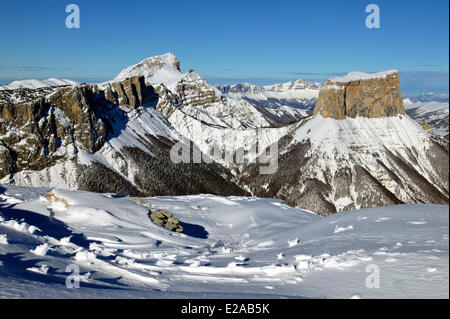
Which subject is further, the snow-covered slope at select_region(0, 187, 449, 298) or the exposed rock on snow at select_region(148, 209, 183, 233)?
the exposed rock on snow at select_region(148, 209, 183, 233)

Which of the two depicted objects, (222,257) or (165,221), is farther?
(165,221)

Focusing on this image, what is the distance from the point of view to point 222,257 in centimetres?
2241

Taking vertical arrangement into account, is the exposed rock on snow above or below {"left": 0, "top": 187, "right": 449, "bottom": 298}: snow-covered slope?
below

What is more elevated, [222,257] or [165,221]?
[222,257]

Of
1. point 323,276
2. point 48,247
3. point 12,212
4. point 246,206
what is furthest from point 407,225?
point 12,212

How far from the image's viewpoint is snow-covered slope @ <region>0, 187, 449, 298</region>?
→ 13945 millimetres

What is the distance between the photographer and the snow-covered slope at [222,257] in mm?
13945

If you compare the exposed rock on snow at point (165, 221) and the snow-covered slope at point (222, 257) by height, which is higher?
the snow-covered slope at point (222, 257)

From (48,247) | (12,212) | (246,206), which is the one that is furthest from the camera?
(246,206)

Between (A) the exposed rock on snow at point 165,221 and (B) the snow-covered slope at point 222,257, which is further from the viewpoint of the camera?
(A) the exposed rock on snow at point 165,221
